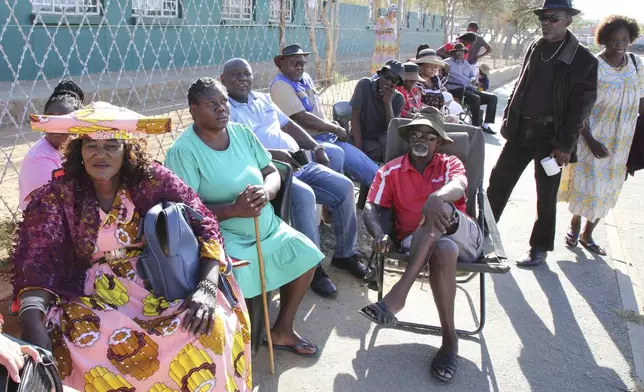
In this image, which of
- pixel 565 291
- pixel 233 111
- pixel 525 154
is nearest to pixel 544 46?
pixel 525 154

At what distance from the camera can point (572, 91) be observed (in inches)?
161

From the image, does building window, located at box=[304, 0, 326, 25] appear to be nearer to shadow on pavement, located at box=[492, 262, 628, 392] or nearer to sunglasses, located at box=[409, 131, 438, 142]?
sunglasses, located at box=[409, 131, 438, 142]

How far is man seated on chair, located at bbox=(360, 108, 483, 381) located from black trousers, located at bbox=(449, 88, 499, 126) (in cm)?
562

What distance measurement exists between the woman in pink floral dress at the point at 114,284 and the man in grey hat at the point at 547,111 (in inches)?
114

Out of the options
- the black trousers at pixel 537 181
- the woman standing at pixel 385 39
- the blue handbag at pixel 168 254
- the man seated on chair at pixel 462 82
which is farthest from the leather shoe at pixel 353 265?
the man seated on chair at pixel 462 82

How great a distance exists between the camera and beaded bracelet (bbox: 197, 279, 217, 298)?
223 centimetres

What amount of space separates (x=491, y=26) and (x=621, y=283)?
29.3m

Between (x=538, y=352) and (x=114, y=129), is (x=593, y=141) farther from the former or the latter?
(x=114, y=129)

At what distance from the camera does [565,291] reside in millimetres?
4078

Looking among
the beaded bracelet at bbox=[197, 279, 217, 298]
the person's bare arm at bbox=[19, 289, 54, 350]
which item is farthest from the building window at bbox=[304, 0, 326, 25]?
the person's bare arm at bbox=[19, 289, 54, 350]

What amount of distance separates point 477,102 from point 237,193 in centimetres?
695

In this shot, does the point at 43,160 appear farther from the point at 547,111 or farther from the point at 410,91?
the point at 410,91

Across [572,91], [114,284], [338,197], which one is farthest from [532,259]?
[114,284]

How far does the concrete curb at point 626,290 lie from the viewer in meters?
3.26
